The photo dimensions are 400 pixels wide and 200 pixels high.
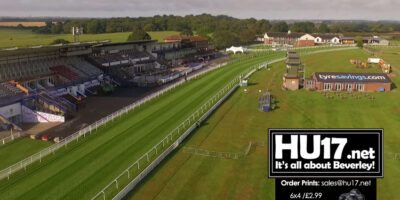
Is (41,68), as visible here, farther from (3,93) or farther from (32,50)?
(3,93)

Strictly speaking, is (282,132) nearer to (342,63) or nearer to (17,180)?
(17,180)

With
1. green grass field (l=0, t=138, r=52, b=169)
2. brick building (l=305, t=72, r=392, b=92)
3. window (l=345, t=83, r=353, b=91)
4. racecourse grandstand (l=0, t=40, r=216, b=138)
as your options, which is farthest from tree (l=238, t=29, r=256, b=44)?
green grass field (l=0, t=138, r=52, b=169)

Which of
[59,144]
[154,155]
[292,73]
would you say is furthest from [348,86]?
[59,144]

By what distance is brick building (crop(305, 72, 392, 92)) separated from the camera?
5372cm

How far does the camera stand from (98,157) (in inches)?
1131

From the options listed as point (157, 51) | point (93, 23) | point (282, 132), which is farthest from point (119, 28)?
point (282, 132)

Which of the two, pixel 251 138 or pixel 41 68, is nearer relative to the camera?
pixel 251 138

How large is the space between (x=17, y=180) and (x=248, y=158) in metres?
16.5

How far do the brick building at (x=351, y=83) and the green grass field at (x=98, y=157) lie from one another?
753 inches

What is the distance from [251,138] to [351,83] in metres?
27.7

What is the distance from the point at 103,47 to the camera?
7025cm

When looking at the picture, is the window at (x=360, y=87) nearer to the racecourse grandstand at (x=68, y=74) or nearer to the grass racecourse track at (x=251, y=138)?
the grass racecourse track at (x=251, y=138)

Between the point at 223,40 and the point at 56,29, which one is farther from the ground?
the point at 56,29

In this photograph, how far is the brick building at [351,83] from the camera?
53719 millimetres
